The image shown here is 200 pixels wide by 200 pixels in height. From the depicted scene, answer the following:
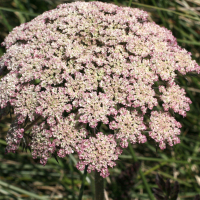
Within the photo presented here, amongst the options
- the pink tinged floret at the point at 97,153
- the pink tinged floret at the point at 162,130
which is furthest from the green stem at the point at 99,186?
the pink tinged floret at the point at 162,130

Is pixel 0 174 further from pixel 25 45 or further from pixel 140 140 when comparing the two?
pixel 140 140

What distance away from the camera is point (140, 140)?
1838 millimetres

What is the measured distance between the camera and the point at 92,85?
1.96 meters

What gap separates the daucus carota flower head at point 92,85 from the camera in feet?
6.01

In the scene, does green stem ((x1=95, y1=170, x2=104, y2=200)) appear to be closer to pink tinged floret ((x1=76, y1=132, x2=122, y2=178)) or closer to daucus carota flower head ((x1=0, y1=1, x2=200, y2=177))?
daucus carota flower head ((x1=0, y1=1, x2=200, y2=177))

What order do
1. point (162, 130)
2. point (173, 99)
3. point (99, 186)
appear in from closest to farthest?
1. point (162, 130)
2. point (173, 99)
3. point (99, 186)

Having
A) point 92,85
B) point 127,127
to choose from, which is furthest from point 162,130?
point 92,85

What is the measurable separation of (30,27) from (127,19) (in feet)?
3.15

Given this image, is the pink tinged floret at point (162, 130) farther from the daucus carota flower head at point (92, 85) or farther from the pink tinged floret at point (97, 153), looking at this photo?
the pink tinged floret at point (97, 153)

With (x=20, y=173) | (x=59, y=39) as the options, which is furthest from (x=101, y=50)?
(x=20, y=173)

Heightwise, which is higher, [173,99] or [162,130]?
[173,99]

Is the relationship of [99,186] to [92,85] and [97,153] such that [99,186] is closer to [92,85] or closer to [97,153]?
[97,153]

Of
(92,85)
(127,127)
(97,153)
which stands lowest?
(97,153)

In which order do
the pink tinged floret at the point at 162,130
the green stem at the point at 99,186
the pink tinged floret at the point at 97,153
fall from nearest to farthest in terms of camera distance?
the pink tinged floret at the point at 97,153
the pink tinged floret at the point at 162,130
the green stem at the point at 99,186
